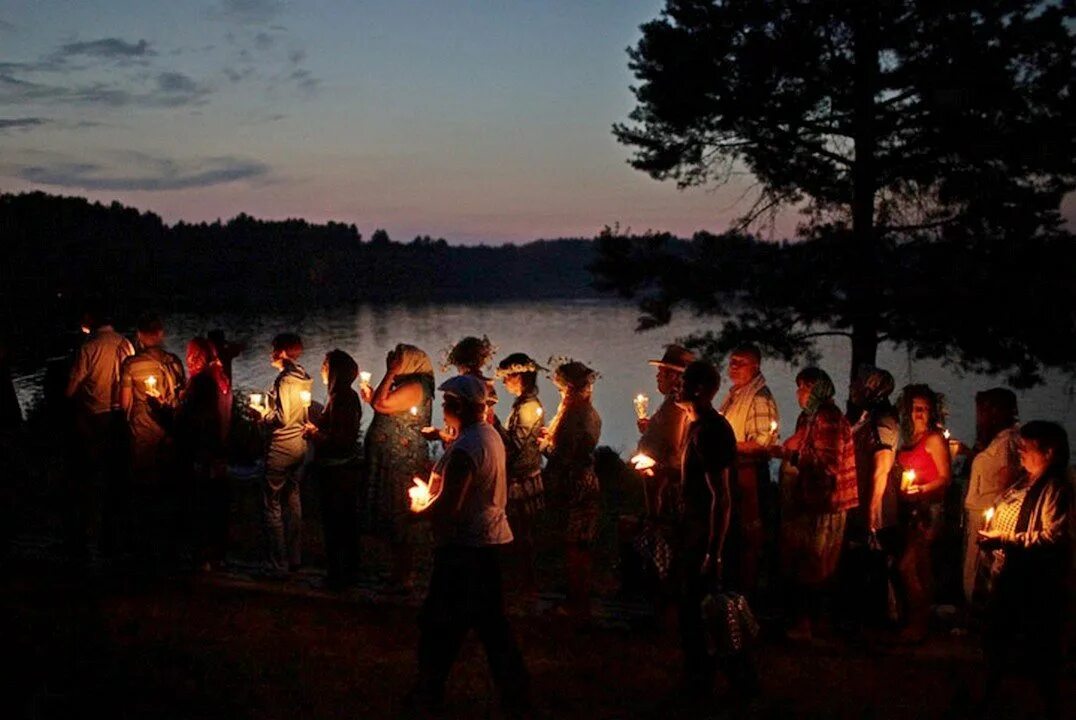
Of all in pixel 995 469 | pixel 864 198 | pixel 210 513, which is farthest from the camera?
pixel 864 198

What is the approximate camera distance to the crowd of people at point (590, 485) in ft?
17.4

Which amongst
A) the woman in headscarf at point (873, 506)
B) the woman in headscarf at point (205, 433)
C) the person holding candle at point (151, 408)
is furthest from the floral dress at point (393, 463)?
the woman in headscarf at point (873, 506)

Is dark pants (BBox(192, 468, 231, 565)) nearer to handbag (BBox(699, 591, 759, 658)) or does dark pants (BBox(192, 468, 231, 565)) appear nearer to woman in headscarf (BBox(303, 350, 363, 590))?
woman in headscarf (BBox(303, 350, 363, 590))

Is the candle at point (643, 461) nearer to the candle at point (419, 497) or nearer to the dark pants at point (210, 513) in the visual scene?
the candle at point (419, 497)

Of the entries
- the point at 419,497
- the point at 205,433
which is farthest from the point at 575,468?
the point at 205,433

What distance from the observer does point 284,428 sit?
7.50m

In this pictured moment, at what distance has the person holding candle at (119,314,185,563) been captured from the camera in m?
7.84

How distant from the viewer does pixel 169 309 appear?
68750 millimetres

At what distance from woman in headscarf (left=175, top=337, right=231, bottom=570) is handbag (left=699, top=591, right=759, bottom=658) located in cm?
407

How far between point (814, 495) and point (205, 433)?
14.5 ft

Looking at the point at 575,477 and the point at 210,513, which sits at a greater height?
the point at 575,477

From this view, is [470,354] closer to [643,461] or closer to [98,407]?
[643,461]

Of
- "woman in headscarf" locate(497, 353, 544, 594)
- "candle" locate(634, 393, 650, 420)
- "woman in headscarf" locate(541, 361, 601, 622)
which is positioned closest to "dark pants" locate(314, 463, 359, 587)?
"woman in headscarf" locate(497, 353, 544, 594)

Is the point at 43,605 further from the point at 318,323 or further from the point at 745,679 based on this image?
the point at 318,323
